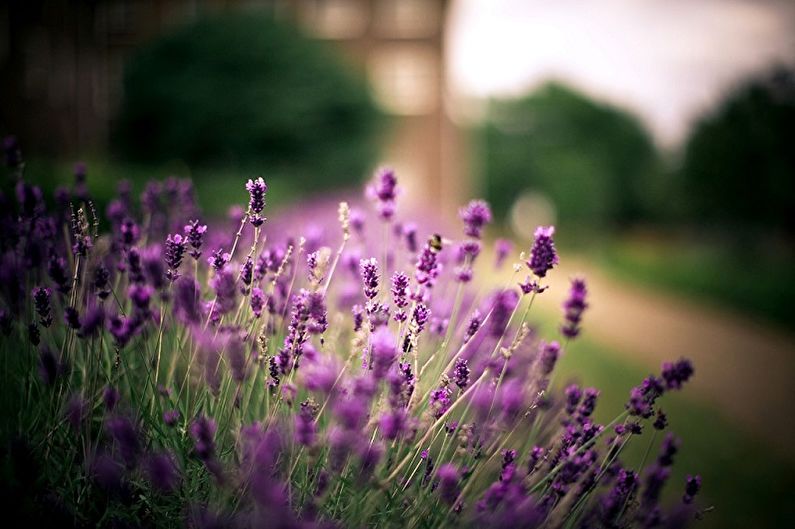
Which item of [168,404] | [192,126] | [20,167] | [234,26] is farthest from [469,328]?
[234,26]

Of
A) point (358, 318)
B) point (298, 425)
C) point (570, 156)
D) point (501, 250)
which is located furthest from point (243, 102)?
point (570, 156)

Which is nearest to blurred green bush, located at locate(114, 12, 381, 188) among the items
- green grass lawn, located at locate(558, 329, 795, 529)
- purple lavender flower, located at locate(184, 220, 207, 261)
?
green grass lawn, located at locate(558, 329, 795, 529)

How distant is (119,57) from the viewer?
25.7 meters

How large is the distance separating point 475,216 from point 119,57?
2792 cm

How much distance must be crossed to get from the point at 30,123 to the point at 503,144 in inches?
1264

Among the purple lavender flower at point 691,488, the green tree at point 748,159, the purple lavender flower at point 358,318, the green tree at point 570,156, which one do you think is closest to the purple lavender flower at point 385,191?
the purple lavender flower at point 358,318

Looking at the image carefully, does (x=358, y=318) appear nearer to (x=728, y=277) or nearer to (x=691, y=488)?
(x=691, y=488)

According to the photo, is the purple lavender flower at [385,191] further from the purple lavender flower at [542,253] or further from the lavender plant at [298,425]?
the purple lavender flower at [542,253]

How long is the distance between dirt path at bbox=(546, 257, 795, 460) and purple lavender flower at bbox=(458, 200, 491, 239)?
502 centimetres

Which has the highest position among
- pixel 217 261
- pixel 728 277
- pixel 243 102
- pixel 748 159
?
pixel 243 102

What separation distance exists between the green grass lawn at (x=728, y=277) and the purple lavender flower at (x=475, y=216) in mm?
10879

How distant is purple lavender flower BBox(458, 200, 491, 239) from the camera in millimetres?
2146

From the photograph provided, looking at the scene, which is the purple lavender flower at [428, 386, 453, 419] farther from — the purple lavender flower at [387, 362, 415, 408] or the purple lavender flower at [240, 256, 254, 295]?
the purple lavender flower at [240, 256, 254, 295]

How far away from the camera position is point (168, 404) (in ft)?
6.39
